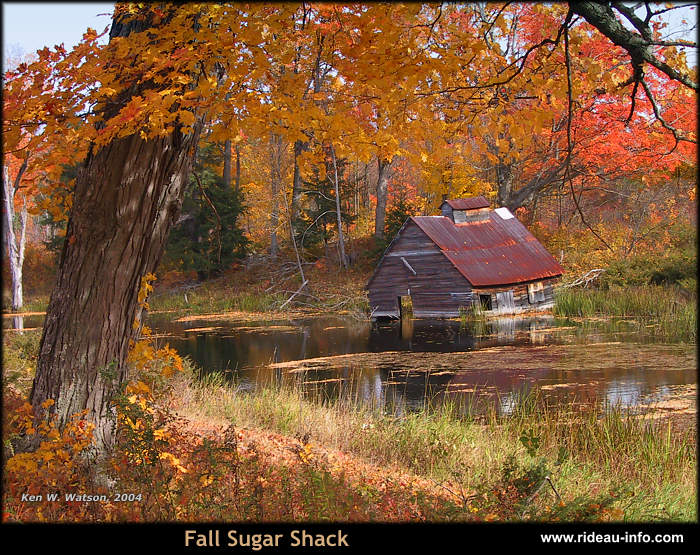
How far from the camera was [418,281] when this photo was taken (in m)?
22.5

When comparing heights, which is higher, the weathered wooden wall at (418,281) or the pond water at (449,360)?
the weathered wooden wall at (418,281)

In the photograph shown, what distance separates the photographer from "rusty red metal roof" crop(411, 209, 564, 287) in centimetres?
2159

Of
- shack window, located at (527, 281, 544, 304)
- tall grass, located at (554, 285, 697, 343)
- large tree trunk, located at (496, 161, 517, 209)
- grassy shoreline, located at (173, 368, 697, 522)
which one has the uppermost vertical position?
large tree trunk, located at (496, 161, 517, 209)

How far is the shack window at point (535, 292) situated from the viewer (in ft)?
74.0

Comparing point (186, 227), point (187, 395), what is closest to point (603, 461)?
point (187, 395)

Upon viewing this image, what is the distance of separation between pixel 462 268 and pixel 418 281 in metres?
1.82

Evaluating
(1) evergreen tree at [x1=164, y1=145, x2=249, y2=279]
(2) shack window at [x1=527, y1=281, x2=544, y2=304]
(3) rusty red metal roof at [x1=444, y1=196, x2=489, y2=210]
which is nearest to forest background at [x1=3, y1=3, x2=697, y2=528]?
(3) rusty red metal roof at [x1=444, y1=196, x2=489, y2=210]

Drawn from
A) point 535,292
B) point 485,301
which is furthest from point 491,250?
point 535,292

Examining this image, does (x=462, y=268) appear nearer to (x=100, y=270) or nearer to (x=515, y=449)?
(x=515, y=449)

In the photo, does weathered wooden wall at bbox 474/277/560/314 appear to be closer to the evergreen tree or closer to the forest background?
the evergreen tree

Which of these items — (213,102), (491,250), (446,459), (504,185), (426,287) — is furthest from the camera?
(504,185)

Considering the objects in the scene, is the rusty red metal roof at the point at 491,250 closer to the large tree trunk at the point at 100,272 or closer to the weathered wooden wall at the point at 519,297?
the weathered wooden wall at the point at 519,297

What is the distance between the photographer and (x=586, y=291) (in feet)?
76.0

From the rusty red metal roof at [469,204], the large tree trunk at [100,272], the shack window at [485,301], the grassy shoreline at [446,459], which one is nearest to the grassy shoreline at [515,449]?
the grassy shoreline at [446,459]
